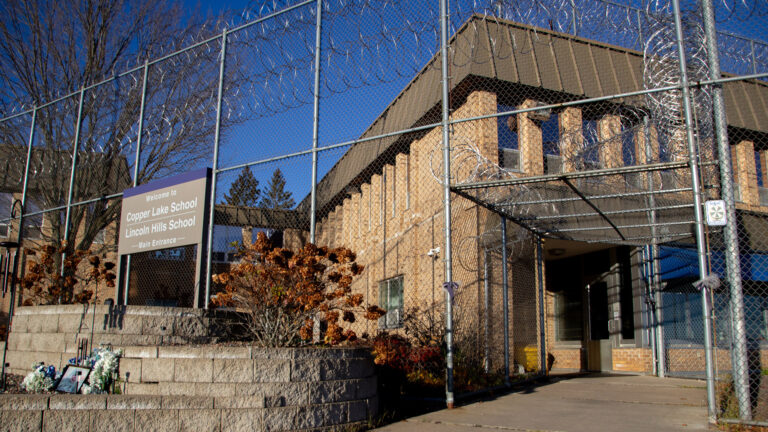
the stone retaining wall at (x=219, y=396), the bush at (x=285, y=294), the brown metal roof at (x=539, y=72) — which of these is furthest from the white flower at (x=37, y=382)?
the brown metal roof at (x=539, y=72)

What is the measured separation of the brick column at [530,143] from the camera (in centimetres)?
1216

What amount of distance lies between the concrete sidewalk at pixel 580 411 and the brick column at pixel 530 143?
439cm

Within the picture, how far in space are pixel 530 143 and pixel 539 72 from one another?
146 centimetres

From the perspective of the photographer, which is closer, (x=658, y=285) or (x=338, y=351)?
(x=338, y=351)

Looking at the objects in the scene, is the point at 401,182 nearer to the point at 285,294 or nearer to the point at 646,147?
the point at 646,147

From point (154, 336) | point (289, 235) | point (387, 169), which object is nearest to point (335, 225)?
point (387, 169)

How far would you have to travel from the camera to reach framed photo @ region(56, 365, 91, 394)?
6.73m

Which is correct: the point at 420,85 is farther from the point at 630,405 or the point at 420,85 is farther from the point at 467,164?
the point at 630,405

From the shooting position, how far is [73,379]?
6832mm

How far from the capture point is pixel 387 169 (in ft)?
54.2

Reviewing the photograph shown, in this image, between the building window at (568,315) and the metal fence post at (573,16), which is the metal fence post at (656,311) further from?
the metal fence post at (573,16)

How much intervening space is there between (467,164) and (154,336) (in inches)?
251

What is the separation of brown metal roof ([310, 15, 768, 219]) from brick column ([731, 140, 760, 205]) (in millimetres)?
608

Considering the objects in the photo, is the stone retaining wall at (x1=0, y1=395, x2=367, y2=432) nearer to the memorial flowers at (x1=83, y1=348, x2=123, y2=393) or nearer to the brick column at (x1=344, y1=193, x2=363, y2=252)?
the memorial flowers at (x1=83, y1=348, x2=123, y2=393)
